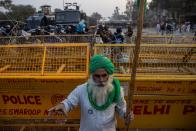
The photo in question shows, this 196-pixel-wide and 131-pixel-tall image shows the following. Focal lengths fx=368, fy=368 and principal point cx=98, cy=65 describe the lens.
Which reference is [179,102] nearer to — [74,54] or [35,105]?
[74,54]

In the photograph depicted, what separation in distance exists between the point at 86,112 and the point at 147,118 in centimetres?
284

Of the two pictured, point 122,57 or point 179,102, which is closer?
point 179,102

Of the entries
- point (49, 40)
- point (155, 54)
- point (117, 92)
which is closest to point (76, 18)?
point (49, 40)

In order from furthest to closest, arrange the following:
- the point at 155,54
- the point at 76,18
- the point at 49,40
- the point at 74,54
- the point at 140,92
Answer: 1. the point at 76,18
2. the point at 49,40
3. the point at 155,54
4. the point at 74,54
5. the point at 140,92

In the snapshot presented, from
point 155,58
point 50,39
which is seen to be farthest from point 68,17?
point 155,58

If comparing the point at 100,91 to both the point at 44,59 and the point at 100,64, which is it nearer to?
the point at 100,64

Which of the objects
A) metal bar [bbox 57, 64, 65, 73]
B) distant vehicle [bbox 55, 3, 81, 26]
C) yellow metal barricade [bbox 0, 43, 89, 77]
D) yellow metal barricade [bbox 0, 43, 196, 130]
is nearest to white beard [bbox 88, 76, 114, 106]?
yellow metal barricade [bbox 0, 43, 196, 130]

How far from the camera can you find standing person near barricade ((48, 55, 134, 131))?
353 cm

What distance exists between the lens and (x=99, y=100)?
11.8 ft

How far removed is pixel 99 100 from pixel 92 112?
137mm

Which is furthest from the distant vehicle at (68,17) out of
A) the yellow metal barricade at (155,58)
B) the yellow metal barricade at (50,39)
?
the yellow metal barricade at (155,58)

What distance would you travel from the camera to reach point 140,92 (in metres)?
6.06

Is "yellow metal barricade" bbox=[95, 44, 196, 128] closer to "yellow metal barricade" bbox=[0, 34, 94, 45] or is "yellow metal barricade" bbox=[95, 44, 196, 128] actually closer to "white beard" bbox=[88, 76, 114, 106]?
"white beard" bbox=[88, 76, 114, 106]

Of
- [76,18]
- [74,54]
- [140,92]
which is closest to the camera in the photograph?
[140,92]
